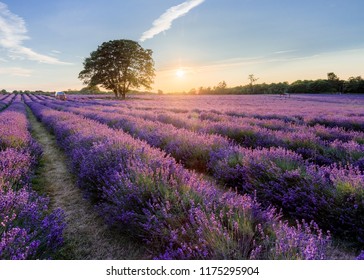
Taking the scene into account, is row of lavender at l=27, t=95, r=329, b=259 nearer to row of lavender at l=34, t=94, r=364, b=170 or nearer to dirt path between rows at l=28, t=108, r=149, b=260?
dirt path between rows at l=28, t=108, r=149, b=260

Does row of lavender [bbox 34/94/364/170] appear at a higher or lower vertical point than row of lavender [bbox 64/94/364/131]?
lower

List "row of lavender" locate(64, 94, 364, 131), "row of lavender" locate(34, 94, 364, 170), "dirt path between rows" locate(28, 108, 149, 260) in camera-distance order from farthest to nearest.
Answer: "row of lavender" locate(64, 94, 364, 131), "row of lavender" locate(34, 94, 364, 170), "dirt path between rows" locate(28, 108, 149, 260)

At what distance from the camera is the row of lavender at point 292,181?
2549 millimetres

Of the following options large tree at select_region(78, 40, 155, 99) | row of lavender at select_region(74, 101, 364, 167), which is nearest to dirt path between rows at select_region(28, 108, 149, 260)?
row of lavender at select_region(74, 101, 364, 167)

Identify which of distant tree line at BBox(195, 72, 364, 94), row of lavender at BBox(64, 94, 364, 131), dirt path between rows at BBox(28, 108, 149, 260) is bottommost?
dirt path between rows at BBox(28, 108, 149, 260)

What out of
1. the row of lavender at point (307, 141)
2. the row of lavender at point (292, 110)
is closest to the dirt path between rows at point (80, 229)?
the row of lavender at point (307, 141)

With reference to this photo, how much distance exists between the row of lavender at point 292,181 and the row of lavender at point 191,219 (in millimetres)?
243

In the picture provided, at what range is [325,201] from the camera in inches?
104

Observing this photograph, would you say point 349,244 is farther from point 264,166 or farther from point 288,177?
point 264,166

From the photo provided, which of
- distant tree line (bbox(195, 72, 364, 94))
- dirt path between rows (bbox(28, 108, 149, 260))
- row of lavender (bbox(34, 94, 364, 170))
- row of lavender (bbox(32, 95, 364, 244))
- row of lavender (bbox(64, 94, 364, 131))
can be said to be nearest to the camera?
dirt path between rows (bbox(28, 108, 149, 260))

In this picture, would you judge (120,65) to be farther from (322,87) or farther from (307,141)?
(322,87)

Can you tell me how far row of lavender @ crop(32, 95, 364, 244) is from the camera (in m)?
→ 2.55

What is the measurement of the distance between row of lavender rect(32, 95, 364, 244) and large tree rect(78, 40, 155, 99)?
110 feet
